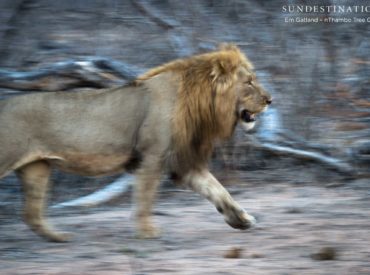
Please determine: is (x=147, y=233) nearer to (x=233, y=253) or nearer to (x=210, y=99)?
(x=233, y=253)

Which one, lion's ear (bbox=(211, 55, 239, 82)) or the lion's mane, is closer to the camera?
the lion's mane

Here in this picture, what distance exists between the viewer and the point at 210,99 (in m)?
7.16

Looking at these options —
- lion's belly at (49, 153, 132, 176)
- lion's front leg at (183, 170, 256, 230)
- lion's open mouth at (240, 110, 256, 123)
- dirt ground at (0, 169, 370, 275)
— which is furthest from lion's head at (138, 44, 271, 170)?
dirt ground at (0, 169, 370, 275)

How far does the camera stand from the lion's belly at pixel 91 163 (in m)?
6.89

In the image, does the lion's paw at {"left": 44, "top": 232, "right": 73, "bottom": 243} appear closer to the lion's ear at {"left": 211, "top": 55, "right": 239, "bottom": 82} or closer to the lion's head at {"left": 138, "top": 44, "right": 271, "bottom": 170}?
the lion's head at {"left": 138, "top": 44, "right": 271, "bottom": 170}

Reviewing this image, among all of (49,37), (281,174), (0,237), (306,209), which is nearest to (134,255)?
(0,237)

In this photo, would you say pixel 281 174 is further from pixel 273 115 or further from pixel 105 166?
pixel 105 166

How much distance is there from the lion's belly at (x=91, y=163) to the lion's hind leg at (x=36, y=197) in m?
0.13

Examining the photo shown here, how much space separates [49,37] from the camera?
34.2ft

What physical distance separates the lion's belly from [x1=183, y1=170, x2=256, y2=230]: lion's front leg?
1.87 ft

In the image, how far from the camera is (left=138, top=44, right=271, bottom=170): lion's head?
7.04 metres

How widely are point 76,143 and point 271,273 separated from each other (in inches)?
78.4

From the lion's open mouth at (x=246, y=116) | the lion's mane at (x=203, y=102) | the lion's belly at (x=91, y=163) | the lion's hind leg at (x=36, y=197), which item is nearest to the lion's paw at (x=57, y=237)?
the lion's hind leg at (x=36, y=197)

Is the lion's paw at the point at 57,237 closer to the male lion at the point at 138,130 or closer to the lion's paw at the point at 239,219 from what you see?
the male lion at the point at 138,130
